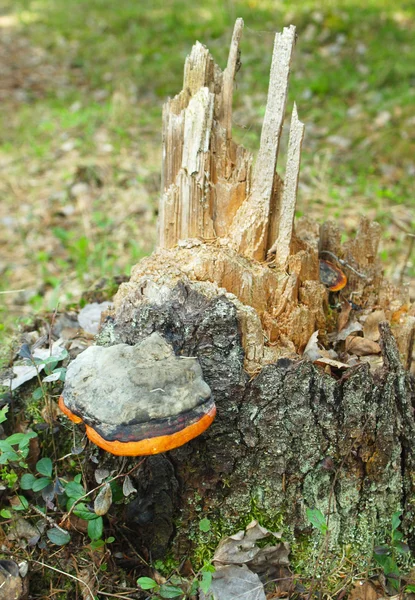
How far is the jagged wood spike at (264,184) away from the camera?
2.82 meters

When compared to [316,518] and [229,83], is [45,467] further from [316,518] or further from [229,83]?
[229,83]

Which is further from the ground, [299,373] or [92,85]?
[92,85]

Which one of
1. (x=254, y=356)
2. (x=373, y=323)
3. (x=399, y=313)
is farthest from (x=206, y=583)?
(x=399, y=313)

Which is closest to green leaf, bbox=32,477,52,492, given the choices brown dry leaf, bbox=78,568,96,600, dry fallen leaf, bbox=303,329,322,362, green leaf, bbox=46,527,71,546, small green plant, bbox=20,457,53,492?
small green plant, bbox=20,457,53,492

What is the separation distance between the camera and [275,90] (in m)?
2.82

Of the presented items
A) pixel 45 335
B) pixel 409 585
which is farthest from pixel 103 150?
pixel 409 585

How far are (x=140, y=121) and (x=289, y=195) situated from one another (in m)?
7.36

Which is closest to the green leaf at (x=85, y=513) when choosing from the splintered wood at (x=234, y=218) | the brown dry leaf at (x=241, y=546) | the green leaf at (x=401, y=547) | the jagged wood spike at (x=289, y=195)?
the brown dry leaf at (x=241, y=546)

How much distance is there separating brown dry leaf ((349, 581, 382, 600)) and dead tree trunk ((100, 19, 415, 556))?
0.18m

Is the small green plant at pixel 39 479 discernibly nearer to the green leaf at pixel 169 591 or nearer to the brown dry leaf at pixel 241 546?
the green leaf at pixel 169 591

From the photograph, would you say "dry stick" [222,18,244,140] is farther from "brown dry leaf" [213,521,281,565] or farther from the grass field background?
"brown dry leaf" [213,521,281,565]

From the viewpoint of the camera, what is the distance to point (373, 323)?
3209 millimetres

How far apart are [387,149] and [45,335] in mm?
6443

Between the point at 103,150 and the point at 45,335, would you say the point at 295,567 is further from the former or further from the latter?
the point at 103,150
